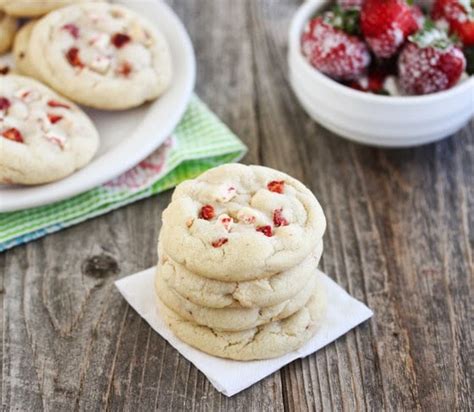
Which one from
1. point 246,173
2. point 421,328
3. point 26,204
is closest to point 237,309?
point 246,173

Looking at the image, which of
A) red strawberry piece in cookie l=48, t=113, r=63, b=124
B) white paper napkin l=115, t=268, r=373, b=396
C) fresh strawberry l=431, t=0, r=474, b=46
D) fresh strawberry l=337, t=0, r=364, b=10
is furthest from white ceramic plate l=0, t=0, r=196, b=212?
fresh strawberry l=431, t=0, r=474, b=46

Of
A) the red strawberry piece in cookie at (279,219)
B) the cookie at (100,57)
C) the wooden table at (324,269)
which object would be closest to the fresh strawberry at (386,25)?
the wooden table at (324,269)

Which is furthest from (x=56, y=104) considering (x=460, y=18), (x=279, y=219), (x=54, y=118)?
(x=460, y=18)

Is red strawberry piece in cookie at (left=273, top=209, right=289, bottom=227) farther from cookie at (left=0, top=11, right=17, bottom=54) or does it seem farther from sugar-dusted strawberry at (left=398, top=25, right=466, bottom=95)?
cookie at (left=0, top=11, right=17, bottom=54)

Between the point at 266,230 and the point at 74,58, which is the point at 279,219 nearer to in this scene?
the point at 266,230

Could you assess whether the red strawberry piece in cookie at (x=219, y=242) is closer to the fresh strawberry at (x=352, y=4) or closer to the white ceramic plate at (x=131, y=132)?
the white ceramic plate at (x=131, y=132)

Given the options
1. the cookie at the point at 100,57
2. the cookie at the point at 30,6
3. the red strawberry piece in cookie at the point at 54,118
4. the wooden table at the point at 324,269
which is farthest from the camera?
Result: the cookie at the point at 30,6
